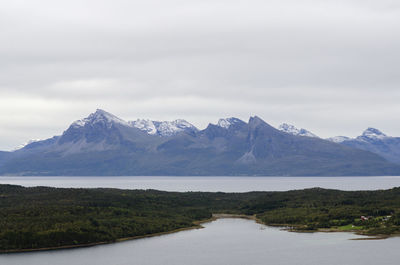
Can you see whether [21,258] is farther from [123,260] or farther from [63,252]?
[123,260]

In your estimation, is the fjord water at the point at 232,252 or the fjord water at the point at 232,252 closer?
the fjord water at the point at 232,252

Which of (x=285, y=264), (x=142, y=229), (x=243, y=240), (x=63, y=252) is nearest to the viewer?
(x=285, y=264)

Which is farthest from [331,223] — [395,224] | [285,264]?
[285,264]

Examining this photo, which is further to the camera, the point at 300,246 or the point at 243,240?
the point at 243,240

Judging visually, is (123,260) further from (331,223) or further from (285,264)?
(331,223)

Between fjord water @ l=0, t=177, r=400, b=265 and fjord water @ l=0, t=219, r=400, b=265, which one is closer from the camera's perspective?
fjord water @ l=0, t=219, r=400, b=265

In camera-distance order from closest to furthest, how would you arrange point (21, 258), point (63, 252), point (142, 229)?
point (21, 258) < point (63, 252) < point (142, 229)
